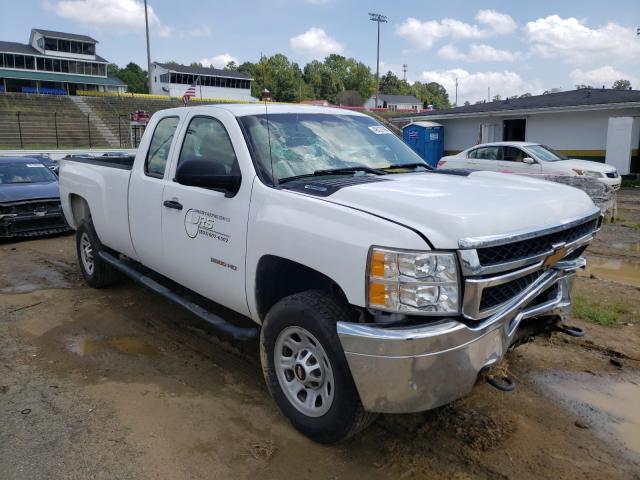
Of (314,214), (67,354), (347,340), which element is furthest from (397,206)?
(67,354)

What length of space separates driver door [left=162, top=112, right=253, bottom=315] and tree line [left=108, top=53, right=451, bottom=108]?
296 ft

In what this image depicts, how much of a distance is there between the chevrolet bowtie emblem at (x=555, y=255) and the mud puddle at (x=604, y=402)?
1.17m

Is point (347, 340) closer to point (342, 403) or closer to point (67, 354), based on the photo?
point (342, 403)

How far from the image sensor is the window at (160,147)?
4.65 meters

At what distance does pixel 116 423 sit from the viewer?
3.55 metres

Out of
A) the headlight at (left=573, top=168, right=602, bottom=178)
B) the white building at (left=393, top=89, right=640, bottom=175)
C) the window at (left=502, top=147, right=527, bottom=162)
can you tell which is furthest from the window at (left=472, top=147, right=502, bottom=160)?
the white building at (left=393, top=89, right=640, bottom=175)

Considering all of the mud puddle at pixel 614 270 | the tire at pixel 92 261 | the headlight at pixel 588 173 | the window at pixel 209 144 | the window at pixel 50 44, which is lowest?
the mud puddle at pixel 614 270

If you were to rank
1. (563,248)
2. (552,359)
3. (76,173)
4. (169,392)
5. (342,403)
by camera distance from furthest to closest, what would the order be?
(76,173) → (552,359) → (169,392) → (563,248) → (342,403)

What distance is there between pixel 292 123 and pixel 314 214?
48.6 inches

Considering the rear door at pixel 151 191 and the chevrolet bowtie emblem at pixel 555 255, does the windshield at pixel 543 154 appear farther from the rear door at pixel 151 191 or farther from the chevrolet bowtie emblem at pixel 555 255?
the chevrolet bowtie emblem at pixel 555 255

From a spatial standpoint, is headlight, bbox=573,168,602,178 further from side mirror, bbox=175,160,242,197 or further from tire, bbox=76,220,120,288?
side mirror, bbox=175,160,242,197

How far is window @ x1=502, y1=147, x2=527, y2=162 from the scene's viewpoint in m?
16.0

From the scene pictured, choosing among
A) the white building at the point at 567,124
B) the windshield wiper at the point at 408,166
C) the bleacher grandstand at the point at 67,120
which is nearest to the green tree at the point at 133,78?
the bleacher grandstand at the point at 67,120

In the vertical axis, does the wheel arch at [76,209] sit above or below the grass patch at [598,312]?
above
